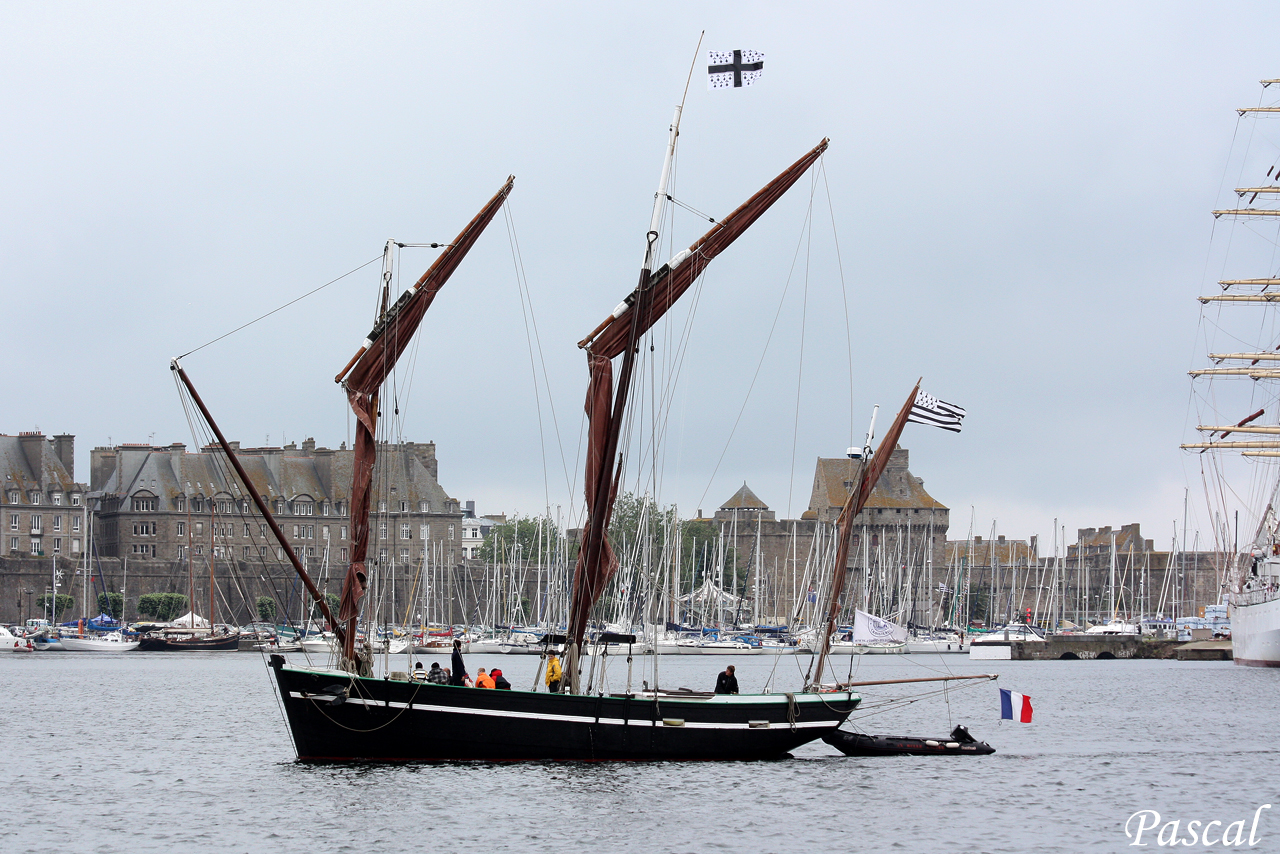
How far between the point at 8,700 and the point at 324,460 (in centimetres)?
8325

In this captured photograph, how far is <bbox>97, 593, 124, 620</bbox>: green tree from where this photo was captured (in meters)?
136

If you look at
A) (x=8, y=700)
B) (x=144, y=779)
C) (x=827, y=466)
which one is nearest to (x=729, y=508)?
(x=827, y=466)

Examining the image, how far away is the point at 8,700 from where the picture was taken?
70.1m

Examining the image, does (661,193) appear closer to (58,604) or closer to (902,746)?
(902,746)

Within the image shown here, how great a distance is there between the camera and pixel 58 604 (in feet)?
440

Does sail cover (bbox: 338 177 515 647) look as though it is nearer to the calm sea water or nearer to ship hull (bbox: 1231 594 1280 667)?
the calm sea water

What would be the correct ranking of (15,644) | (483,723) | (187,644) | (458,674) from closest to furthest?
(483,723)
(458,674)
(187,644)
(15,644)

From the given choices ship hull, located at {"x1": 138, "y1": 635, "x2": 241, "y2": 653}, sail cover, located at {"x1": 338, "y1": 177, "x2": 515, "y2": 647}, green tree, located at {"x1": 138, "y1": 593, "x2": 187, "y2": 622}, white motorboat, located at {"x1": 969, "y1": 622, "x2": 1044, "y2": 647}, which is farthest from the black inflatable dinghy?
green tree, located at {"x1": 138, "y1": 593, "x2": 187, "y2": 622}

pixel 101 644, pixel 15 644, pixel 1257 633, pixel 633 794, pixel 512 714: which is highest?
pixel 512 714

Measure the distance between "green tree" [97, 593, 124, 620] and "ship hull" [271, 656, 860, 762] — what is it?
10604cm

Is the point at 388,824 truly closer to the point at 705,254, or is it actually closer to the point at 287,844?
the point at 287,844

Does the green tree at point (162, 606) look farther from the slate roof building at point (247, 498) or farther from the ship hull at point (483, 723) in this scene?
the ship hull at point (483, 723)

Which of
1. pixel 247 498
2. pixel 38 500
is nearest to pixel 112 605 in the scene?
pixel 38 500

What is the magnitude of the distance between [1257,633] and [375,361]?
8023 centimetres
